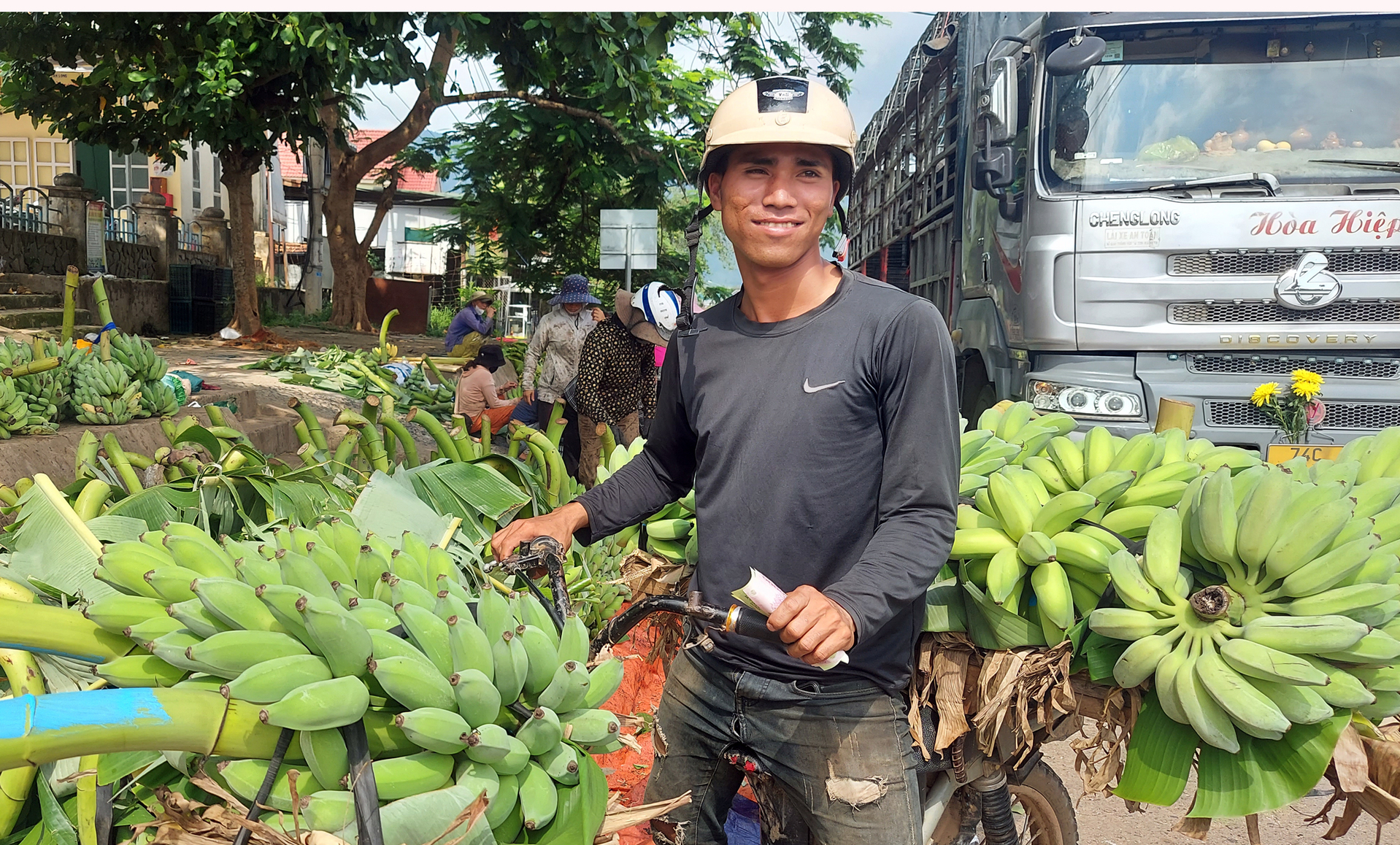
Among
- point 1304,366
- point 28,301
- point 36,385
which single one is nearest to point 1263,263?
point 1304,366

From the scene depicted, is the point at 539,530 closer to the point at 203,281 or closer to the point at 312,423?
the point at 312,423

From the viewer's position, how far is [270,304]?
79.6ft

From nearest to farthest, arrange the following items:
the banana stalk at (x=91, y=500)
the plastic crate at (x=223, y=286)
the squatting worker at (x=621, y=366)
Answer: the banana stalk at (x=91, y=500) → the squatting worker at (x=621, y=366) → the plastic crate at (x=223, y=286)

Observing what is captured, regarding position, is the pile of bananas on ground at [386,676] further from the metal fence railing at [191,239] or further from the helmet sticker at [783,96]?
the metal fence railing at [191,239]

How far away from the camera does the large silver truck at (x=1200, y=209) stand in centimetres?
548

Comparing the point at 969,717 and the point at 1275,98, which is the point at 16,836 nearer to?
the point at 969,717

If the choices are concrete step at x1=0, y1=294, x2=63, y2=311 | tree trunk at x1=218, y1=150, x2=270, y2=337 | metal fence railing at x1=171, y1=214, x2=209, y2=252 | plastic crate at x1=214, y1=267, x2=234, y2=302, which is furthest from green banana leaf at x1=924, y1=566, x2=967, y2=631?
metal fence railing at x1=171, y1=214, x2=209, y2=252

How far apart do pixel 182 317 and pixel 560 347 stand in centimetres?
1284

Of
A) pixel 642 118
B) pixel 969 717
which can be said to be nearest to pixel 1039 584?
pixel 969 717

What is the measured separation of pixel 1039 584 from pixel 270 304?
25.3m

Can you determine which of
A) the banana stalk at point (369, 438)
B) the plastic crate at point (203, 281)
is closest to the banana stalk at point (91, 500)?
the banana stalk at point (369, 438)

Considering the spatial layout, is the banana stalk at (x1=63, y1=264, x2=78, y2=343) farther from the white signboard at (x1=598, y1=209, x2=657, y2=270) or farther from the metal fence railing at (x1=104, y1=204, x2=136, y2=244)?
the metal fence railing at (x1=104, y1=204, x2=136, y2=244)

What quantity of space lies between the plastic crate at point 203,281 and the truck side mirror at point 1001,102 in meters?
16.5

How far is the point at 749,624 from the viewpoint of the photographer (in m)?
1.54
